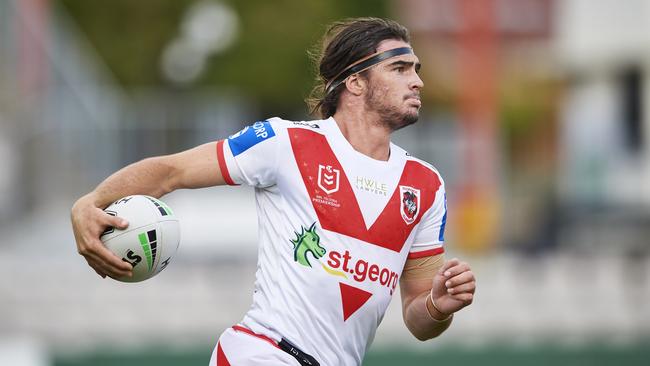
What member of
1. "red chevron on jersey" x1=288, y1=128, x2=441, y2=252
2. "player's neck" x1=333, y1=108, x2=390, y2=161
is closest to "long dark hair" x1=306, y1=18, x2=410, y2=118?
"player's neck" x1=333, y1=108, x2=390, y2=161

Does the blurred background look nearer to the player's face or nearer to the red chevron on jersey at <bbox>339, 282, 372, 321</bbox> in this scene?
the red chevron on jersey at <bbox>339, 282, 372, 321</bbox>

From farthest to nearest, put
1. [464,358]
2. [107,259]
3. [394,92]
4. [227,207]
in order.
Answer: [227,207] < [464,358] < [394,92] < [107,259]

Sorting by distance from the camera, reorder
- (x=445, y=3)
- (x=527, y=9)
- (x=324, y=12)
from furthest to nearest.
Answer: (x=527, y=9)
(x=445, y=3)
(x=324, y=12)

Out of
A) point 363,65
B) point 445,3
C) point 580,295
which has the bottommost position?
point 580,295

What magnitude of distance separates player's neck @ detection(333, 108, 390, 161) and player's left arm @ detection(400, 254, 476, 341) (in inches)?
19.6

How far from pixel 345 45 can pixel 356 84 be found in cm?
17

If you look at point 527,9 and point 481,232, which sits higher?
point 527,9

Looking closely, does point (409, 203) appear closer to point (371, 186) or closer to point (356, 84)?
point (371, 186)

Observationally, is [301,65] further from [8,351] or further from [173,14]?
[8,351]

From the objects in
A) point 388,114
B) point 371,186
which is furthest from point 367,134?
point 371,186

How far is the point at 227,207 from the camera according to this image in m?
16.9

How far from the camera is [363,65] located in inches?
189

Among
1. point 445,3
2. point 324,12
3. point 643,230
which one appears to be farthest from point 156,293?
point 445,3

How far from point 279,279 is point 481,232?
42.3 ft
